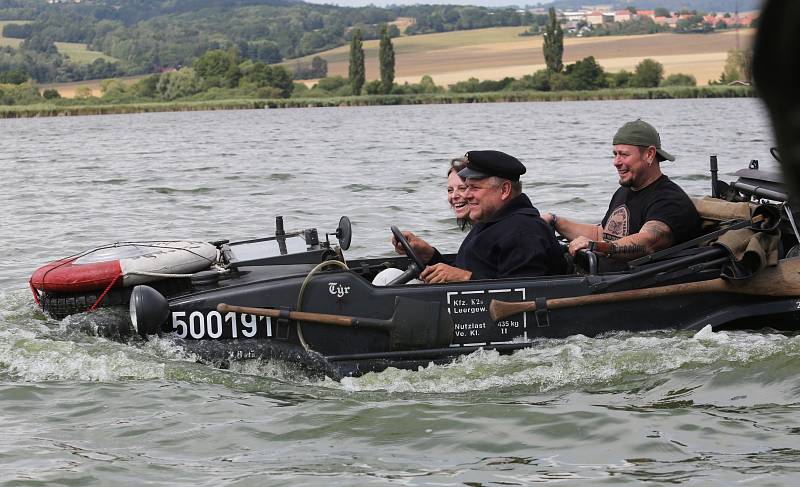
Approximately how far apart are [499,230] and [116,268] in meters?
2.34

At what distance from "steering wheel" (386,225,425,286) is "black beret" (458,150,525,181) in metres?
0.52

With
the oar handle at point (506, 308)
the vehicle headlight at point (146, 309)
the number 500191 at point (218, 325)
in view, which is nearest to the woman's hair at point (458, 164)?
the oar handle at point (506, 308)

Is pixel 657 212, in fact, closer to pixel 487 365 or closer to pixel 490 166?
pixel 490 166

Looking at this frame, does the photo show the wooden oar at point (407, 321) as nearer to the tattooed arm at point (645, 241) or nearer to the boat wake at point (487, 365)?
the boat wake at point (487, 365)

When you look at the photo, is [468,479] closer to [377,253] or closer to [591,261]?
[591,261]

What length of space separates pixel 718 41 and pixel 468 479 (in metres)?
108

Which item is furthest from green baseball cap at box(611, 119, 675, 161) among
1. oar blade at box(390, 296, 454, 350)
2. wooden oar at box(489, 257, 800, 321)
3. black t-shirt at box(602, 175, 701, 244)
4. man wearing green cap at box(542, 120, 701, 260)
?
oar blade at box(390, 296, 454, 350)

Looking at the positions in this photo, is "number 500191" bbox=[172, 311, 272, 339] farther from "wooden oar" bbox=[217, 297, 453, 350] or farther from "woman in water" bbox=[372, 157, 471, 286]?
"woman in water" bbox=[372, 157, 471, 286]

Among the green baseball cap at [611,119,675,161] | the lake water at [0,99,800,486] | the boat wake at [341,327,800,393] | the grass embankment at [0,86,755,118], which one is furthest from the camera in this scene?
the grass embankment at [0,86,755,118]

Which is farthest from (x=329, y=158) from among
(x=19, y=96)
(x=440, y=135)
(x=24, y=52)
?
(x=24, y=52)

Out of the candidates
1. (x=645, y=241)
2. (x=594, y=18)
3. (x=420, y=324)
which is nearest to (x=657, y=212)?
(x=645, y=241)

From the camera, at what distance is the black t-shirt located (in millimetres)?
7066

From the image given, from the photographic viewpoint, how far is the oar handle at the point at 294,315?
635 centimetres

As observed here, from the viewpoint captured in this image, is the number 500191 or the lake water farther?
the number 500191
